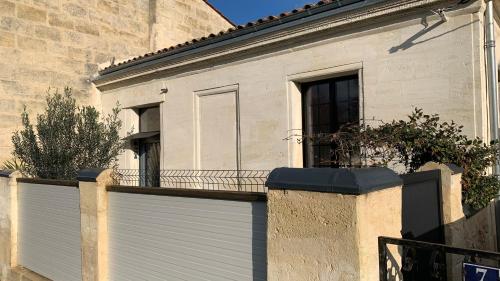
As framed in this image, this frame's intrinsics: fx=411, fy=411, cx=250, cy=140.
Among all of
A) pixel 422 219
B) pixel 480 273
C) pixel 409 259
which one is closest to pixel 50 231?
pixel 422 219

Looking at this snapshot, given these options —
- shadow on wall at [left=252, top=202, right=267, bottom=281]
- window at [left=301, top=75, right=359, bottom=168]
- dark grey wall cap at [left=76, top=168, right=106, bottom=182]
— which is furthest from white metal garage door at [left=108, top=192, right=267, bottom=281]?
window at [left=301, top=75, right=359, bottom=168]

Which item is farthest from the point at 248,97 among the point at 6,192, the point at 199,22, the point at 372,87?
the point at 199,22

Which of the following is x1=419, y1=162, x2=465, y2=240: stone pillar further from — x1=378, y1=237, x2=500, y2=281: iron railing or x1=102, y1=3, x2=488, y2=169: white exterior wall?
x1=378, y1=237, x2=500, y2=281: iron railing

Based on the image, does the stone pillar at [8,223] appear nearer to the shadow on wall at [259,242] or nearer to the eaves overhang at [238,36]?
the eaves overhang at [238,36]

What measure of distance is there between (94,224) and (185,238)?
1.66m

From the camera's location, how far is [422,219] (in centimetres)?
385

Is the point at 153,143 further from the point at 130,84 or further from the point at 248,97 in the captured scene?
the point at 248,97

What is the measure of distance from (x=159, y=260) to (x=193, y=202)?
0.86m

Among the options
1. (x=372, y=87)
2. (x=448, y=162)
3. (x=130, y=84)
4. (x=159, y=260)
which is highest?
(x=130, y=84)

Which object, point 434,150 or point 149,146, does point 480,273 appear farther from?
point 149,146

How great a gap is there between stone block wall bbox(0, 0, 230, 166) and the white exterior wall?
9.66 feet

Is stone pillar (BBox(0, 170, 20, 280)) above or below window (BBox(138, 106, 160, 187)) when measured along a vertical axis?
below

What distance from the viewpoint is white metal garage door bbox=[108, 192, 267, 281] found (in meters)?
3.46

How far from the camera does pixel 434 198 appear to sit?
4199mm
